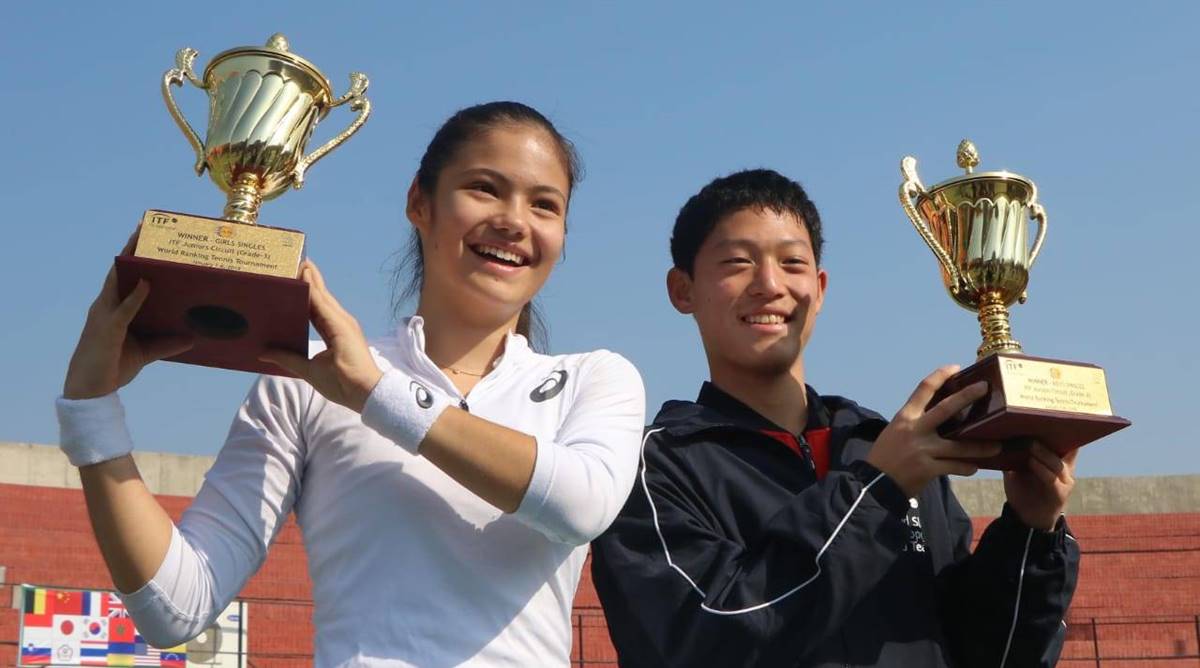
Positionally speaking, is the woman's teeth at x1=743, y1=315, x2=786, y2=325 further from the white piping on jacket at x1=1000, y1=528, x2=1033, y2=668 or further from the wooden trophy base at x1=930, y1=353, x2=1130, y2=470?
the white piping on jacket at x1=1000, y1=528, x2=1033, y2=668

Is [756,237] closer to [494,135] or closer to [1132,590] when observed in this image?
[494,135]

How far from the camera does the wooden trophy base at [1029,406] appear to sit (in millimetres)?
2322

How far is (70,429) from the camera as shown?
6.10 ft

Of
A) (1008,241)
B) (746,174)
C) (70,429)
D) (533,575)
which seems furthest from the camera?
A: (746,174)

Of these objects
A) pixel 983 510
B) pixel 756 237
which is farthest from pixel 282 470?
pixel 983 510

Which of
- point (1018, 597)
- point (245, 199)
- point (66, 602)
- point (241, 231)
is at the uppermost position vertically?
point (66, 602)

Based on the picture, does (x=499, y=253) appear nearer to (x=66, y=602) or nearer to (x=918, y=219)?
(x=918, y=219)

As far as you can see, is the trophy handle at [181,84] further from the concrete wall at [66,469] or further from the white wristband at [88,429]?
the concrete wall at [66,469]

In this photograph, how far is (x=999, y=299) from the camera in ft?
9.02

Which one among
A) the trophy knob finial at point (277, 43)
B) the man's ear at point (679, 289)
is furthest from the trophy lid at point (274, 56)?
the man's ear at point (679, 289)

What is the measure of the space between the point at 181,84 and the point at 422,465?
87cm

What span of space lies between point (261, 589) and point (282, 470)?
43.8 feet

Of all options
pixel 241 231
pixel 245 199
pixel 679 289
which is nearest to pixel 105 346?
pixel 241 231

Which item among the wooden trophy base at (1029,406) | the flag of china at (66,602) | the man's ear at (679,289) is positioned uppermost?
the flag of china at (66,602)
